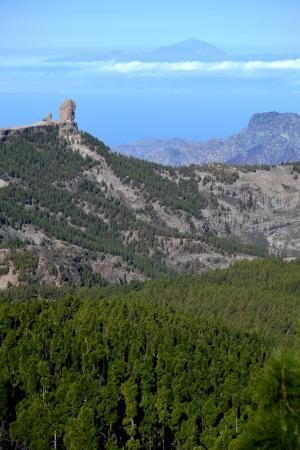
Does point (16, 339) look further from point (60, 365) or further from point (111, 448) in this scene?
point (111, 448)

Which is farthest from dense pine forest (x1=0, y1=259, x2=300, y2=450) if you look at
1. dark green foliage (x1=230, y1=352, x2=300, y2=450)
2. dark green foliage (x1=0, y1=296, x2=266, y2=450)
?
dark green foliage (x1=230, y1=352, x2=300, y2=450)

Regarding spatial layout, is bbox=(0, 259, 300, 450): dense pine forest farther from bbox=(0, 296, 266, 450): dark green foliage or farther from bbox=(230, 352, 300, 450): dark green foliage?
bbox=(230, 352, 300, 450): dark green foliage

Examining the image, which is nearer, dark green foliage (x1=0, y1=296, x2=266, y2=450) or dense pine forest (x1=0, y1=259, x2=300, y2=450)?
dense pine forest (x1=0, y1=259, x2=300, y2=450)

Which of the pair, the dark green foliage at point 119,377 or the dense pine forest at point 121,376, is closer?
the dense pine forest at point 121,376

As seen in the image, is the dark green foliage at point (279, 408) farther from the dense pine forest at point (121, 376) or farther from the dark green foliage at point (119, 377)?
the dark green foliage at point (119, 377)

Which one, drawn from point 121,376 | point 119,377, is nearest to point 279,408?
point 119,377

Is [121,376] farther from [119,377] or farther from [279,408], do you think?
[279,408]

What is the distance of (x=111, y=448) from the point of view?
242 ft

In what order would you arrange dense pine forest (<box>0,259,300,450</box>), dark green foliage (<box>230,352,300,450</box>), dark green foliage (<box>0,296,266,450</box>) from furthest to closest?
dark green foliage (<box>0,296,266,450</box>), dense pine forest (<box>0,259,300,450</box>), dark green foliage (<box>230,352,300,450</box>)

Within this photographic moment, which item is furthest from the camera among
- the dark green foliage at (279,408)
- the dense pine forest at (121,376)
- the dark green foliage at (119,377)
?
the dark green foliage at (119,377)

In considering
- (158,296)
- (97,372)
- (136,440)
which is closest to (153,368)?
(97,372)

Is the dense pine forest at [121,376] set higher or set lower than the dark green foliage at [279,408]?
lower

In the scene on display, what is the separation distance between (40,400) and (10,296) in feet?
383

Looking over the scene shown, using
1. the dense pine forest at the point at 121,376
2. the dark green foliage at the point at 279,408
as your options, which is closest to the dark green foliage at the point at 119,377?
the dense pine forest at the point at 121,376
